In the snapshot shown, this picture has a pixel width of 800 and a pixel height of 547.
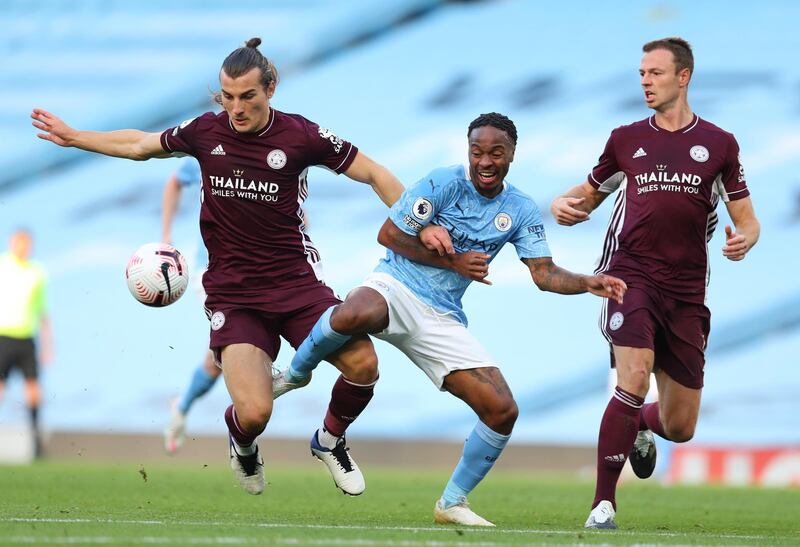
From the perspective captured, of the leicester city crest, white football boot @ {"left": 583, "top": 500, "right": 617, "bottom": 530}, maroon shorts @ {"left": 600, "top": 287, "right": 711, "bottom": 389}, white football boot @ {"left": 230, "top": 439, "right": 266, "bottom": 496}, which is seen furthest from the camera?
white football boot @ {"left": 230, "top": 439, "right": 266, "bottom": 496}

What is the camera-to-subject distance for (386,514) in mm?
8445

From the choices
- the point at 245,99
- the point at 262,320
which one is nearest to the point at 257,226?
the point at 262,320

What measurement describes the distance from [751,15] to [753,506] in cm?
938

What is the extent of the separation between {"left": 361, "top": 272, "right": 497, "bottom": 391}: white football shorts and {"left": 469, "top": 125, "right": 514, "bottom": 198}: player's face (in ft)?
2.52

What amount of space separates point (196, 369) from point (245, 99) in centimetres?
431

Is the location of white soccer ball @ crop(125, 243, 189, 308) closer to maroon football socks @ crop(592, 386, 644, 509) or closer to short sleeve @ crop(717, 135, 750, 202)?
maroon football socks @ crop(592, 386, 644, 509)

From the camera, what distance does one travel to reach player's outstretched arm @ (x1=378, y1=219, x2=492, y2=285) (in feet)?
24.7

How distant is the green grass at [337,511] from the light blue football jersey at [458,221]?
1.34 m

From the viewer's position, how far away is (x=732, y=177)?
8109 millimetres

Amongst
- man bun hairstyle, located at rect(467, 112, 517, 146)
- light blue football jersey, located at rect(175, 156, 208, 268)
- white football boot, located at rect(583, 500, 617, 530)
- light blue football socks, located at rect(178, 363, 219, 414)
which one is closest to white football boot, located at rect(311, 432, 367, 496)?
white football boot, located at rect(583, 500, 617, 530)

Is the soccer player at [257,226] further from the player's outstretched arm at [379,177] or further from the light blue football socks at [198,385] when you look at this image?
the light blue football socks at [198,385]

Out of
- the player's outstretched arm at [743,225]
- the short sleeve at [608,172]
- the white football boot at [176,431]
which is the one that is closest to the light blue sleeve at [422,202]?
the short sleeve at [608,172]

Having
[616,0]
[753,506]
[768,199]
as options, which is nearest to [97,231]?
[616,0]

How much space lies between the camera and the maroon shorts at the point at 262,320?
795cm
